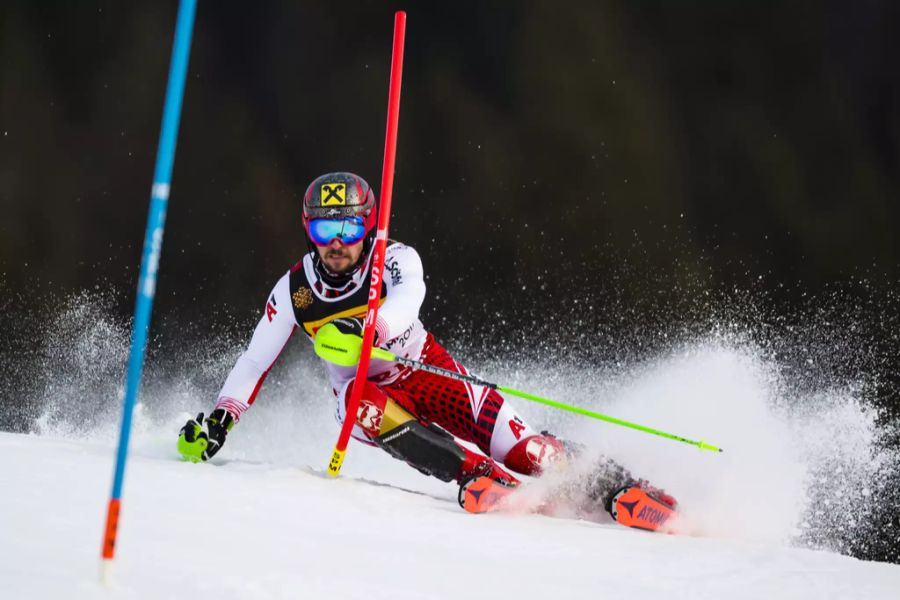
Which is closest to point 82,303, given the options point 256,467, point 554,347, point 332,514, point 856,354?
point 554,347

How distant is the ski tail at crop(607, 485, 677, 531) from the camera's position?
11.8 feet

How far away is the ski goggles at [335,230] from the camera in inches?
151

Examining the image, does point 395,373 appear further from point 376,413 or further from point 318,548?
point 318,548

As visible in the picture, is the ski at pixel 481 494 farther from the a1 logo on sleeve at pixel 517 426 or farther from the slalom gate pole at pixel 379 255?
the slalom gate pole at pixel 379 255

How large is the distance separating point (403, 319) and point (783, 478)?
179cm

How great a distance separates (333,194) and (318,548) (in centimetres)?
177

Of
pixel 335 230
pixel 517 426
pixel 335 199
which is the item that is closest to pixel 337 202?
pixel 335 199

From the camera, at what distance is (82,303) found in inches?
291

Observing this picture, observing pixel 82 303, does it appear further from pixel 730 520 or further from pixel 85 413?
pixel 730 520

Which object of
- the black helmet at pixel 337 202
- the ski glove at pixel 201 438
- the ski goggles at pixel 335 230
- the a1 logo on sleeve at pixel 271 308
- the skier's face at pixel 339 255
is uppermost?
the black helmet at pixel 337 202

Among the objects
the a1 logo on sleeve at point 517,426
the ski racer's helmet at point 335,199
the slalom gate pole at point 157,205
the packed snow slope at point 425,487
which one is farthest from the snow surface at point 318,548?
the ski racer's helmet at point 335,199

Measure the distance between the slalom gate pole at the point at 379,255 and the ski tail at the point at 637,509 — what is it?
3.52ft

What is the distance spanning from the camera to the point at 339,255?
3883mm

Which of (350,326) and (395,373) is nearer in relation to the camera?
(350,326)
